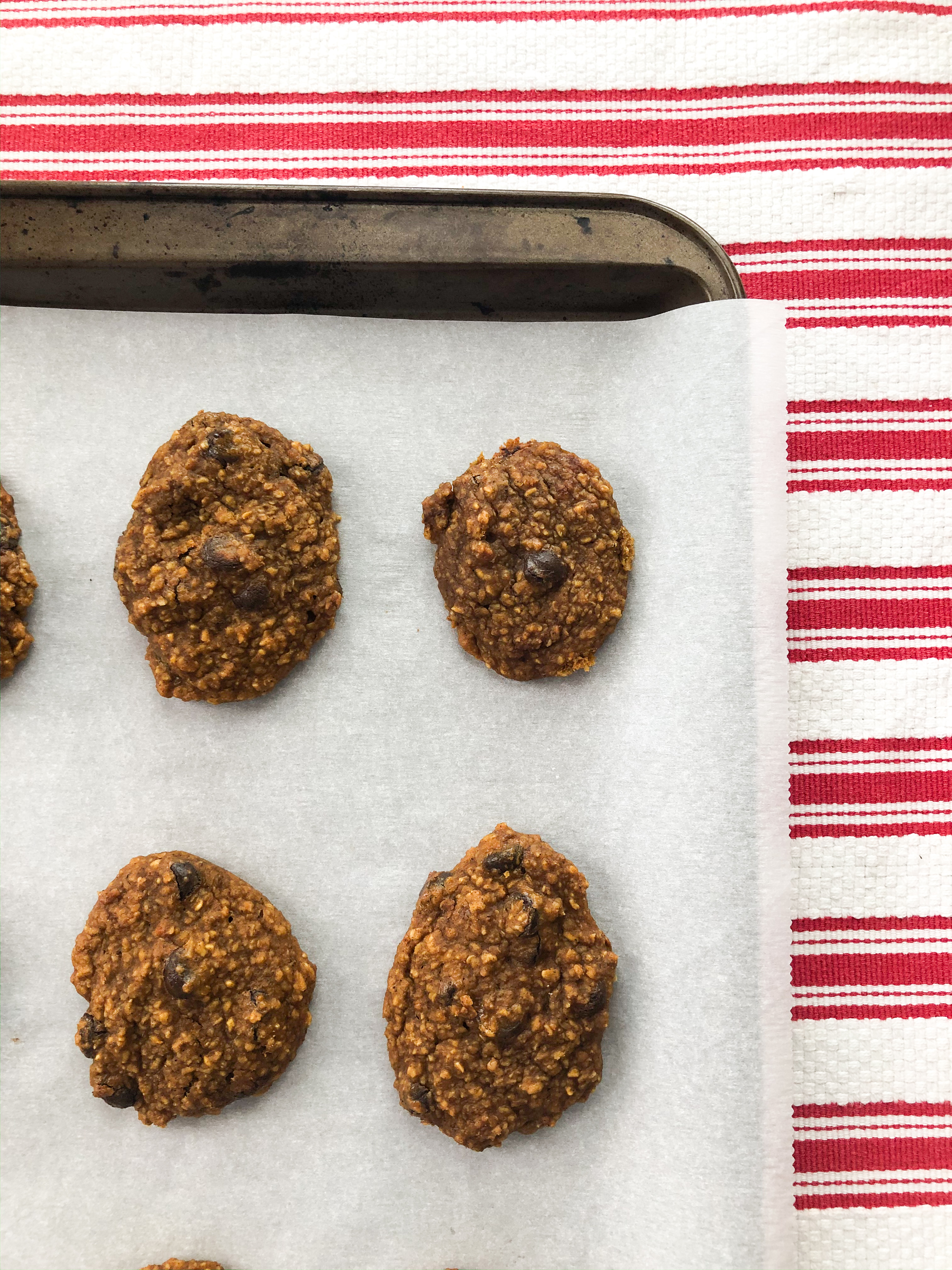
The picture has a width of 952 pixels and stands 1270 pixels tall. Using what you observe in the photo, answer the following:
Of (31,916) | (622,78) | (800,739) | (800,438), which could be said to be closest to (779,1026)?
(800,739)

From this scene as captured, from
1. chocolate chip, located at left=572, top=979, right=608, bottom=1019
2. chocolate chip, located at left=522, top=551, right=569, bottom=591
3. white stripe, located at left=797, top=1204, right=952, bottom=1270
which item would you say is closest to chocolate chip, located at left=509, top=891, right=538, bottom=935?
chocolate chip, located at left=572, top=979, right=608, bottom=1019

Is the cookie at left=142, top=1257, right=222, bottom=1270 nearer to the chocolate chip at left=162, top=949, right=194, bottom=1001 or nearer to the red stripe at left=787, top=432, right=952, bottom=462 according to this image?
the chocolate chip at left=162, top=949, right=194, bottom=1001

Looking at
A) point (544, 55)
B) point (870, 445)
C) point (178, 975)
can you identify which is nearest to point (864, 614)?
point (870, 445)

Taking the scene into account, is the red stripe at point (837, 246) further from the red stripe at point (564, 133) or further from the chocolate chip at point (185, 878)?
the chocolate chip at point (185, 878)

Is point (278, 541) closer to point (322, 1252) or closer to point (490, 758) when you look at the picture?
point (490, 758)

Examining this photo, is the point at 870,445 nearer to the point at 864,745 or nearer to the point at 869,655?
the point at 869,655

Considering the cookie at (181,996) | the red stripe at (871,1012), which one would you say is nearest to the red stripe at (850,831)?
the red stripe at (871,1012)
